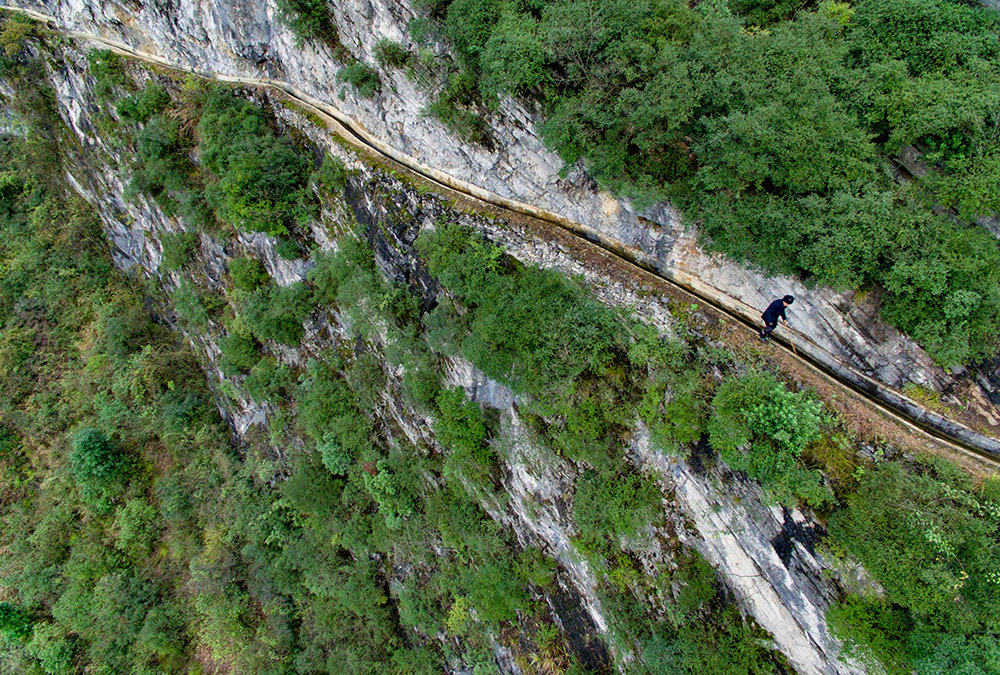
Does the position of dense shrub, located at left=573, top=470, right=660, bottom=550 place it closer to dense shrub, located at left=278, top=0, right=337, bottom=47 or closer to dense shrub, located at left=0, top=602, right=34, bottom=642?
dense shrub, located at left=278, top=0, right=337, bottom=47

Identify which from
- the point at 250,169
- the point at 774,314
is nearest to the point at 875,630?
the point at 774,314

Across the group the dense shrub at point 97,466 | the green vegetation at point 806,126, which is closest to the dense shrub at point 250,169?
the green vegetation at point 806,126

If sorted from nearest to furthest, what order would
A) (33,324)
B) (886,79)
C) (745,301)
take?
(886,79) < (745,301) < (33,324)

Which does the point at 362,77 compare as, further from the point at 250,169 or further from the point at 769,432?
the point at 769,432

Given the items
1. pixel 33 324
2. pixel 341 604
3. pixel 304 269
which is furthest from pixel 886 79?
pixel 33 324

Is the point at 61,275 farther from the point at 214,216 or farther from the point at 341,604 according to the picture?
the point at 341,604

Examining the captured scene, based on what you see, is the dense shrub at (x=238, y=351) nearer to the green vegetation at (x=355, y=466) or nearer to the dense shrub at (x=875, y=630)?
the green vegetation at (x=355, y=466)

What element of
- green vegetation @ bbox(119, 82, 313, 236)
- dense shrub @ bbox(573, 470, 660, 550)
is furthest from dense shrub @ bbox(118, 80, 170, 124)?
dense shrub @ bbox(573, 470, 660, 550)
